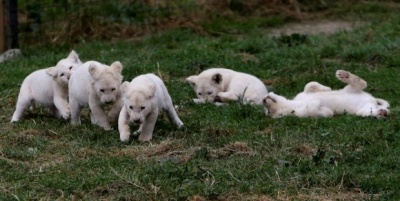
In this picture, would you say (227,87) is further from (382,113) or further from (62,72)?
(62,72)

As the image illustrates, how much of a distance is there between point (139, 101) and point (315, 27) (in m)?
7.14

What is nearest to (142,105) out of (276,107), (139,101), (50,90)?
(139,101)

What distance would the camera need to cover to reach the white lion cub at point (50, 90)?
8.68m

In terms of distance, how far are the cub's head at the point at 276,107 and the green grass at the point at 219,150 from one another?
91 millimetres

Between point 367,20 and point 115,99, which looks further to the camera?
point 367,20

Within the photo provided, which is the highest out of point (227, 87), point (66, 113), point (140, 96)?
point (140, 96)

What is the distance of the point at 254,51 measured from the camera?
12.5 m

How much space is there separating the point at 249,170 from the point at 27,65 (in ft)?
17.8

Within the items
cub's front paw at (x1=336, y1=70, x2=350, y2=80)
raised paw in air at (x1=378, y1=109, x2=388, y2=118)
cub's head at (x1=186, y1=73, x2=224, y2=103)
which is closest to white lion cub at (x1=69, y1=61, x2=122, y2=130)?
cub's head at (x1=186, y1=73, x2=224, y2=103)

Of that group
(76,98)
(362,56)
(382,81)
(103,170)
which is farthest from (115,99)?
(362,56)

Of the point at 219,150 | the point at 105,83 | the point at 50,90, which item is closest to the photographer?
the point at 219,150

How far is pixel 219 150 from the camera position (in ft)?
24.8

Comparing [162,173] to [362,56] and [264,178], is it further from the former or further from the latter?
[362,56]

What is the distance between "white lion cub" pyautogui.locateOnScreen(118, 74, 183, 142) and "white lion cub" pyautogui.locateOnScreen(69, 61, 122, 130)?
0.13 metres
